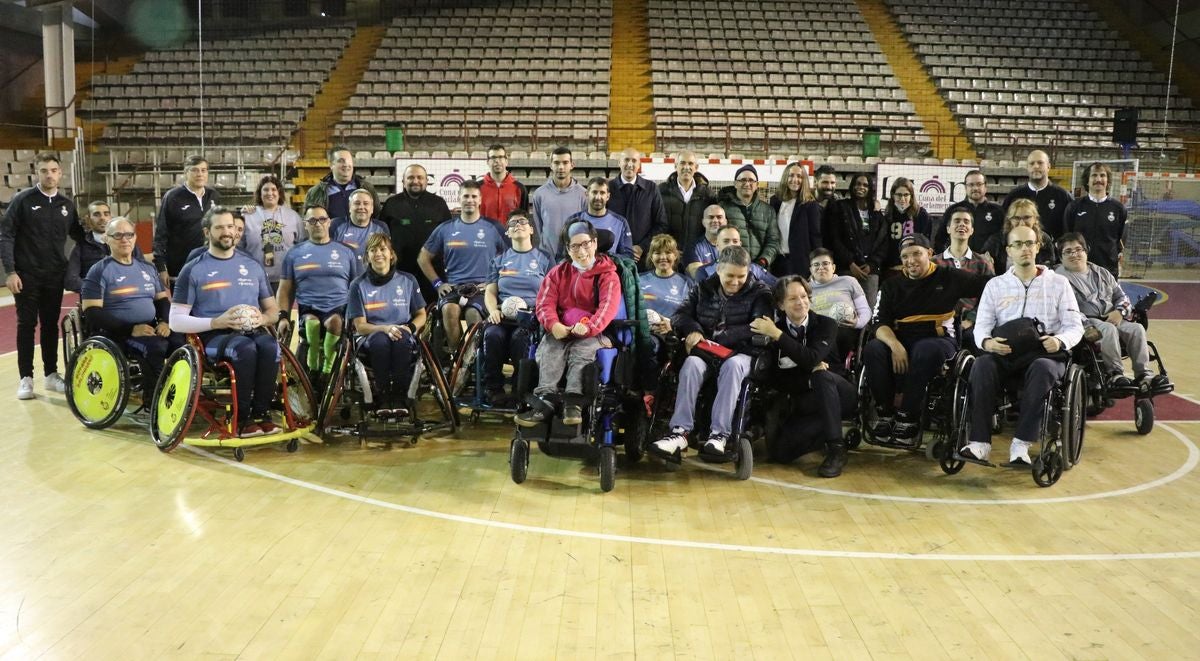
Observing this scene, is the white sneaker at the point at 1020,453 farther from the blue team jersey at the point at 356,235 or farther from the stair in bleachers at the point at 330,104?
the stair in bleachers at the point at 330,104

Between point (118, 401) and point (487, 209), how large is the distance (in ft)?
8.55

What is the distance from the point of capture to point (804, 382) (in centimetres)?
488

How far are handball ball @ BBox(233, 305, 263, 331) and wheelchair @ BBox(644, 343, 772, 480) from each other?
2006 mm

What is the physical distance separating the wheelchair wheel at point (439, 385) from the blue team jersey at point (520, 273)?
2.01 ft

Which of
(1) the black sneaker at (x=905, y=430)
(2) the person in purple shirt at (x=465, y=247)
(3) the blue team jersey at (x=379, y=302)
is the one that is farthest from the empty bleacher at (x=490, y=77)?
(1) the black sneaker at (x=905, y=430)

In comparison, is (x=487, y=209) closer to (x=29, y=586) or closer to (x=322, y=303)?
(x=322, y=303)

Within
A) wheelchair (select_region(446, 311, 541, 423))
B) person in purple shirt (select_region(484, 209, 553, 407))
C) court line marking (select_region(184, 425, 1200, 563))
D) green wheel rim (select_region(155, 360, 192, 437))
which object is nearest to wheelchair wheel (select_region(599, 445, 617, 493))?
court line marking (select_region(184, 425, 1200, 563))

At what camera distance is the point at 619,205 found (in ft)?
21.2

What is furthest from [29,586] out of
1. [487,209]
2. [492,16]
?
[492,16]

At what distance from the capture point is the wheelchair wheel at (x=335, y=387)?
201 inches

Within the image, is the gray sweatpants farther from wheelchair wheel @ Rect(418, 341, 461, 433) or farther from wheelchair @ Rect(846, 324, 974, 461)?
wheelchair @ Rect(846, 324, 974, 461)

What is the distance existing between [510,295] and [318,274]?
1.08 metres

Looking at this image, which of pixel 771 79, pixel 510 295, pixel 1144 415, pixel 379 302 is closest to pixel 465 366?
pixel 510 295

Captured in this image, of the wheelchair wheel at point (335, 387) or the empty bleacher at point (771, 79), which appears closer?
the wheelchair wheel at point (335, 387)
